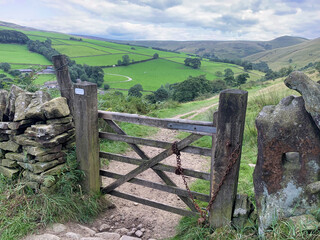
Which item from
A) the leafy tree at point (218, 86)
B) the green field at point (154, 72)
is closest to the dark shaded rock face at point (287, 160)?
the green field at point (154, 72)

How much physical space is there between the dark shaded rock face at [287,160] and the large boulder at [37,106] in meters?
3.53

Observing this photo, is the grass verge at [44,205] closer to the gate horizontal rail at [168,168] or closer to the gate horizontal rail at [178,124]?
the gate horizontal rail at [168,168]

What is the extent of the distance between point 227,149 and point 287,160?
2.33 ft

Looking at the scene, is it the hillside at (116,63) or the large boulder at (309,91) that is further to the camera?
the hillside at (116,63)

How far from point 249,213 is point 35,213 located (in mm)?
3260

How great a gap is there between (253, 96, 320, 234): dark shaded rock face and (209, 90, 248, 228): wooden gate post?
0.99ft

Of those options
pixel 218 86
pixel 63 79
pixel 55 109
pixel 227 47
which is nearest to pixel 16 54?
pixel 63 79

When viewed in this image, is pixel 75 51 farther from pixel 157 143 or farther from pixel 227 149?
pixel 227 149

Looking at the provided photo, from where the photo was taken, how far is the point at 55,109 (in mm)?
4145

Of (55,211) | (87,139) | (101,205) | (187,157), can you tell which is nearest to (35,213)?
(55,211)

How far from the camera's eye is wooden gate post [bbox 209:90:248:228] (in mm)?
3021

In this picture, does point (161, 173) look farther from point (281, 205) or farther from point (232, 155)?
point (281, 205)

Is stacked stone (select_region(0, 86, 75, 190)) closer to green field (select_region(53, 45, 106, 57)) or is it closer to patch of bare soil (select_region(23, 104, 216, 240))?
patch of bare soil (select_region(23, 104, 216, 240))

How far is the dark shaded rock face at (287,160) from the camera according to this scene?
2621 millimetres
